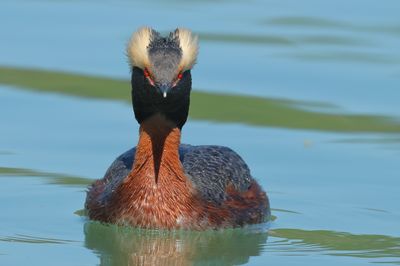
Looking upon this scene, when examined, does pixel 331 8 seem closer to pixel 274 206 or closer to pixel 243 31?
pixel 243 31

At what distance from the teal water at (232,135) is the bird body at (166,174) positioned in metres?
0.21

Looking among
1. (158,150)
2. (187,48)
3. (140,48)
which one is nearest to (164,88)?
(140,48)

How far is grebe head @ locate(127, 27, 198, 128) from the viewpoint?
16969 millimetres

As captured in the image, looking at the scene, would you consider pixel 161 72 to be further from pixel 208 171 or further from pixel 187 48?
pixel 208 171

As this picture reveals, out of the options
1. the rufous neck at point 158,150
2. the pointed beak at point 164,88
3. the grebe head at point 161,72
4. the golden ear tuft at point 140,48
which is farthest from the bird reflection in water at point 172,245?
the golden ear tuft at point 140,48

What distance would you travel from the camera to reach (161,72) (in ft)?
55.6

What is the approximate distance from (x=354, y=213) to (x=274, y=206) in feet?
3.42

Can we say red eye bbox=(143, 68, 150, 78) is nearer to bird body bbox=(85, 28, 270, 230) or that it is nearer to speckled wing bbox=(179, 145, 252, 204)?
bird body bbox=(85, 28, 270, 230)

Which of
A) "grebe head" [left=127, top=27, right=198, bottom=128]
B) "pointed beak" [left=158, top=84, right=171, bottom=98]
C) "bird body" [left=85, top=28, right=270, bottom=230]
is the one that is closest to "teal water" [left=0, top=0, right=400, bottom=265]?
"bird body" [left=85, top=28, right=270, bottom=230]

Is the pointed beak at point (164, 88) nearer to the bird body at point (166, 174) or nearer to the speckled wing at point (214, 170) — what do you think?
the bird body at point (166, 174)

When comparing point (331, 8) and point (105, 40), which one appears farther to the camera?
point (331, 8)

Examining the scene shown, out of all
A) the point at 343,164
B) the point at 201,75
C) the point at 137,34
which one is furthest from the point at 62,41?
the point at 137,34

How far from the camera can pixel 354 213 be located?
728 inches

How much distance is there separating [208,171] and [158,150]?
3.06ft
